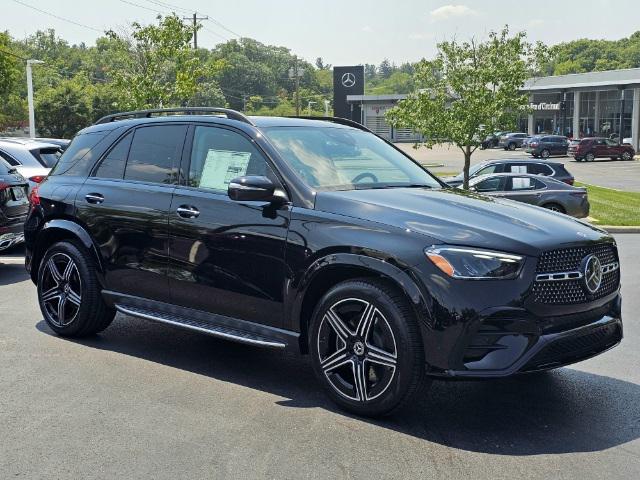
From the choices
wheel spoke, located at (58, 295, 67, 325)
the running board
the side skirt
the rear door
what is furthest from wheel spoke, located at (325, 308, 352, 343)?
wheel spoke, located at (58, 295, 67, 325)

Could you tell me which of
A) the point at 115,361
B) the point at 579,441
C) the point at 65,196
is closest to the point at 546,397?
the point at 579,441

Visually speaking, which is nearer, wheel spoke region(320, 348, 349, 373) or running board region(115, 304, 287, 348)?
wheel spoke region(320, 348, 349, 373)

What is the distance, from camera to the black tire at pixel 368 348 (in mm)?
4492

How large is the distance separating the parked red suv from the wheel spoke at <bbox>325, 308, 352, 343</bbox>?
166ft

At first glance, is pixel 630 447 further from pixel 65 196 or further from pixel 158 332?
pixel 65 196

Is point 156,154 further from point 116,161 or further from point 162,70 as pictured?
point 162,70

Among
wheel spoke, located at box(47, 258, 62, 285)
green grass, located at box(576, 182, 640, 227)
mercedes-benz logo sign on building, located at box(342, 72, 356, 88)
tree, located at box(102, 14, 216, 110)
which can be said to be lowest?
green grass, located at box(576, 182, 640, 227)

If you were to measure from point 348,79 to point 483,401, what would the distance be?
70721 millimetres

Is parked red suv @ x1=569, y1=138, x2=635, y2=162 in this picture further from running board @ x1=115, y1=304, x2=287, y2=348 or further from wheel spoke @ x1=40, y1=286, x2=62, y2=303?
running board @ x1=115, y1=304, x2=287, y2=348

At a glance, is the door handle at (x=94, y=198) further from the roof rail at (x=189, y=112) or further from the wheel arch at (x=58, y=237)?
the roof rail at (x=189, y=112)

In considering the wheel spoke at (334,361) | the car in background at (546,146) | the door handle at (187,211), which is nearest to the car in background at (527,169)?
the door handle at (187,211)

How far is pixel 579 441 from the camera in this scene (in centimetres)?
441

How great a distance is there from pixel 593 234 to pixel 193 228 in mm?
2709

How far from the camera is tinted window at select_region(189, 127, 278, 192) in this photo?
549cm
